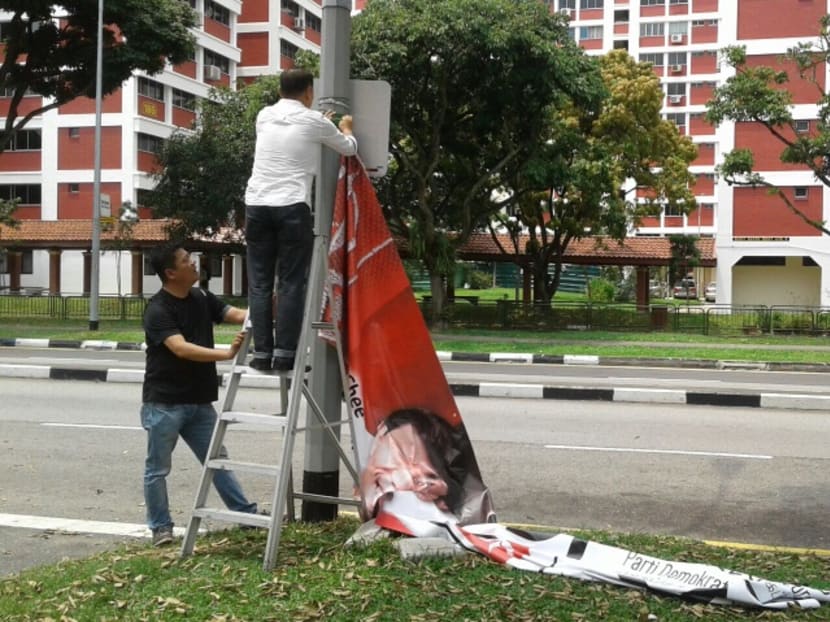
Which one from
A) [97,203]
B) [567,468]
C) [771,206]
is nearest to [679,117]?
[771,206]

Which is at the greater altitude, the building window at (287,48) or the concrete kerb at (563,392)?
the building window at (287,48)

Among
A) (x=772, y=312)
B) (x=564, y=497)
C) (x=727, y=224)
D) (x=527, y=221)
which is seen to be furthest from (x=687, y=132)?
(x=564, y=497)

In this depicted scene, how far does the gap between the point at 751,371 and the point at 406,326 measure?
1531cm

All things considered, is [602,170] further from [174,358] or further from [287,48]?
[287,48]

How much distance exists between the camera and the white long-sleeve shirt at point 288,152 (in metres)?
4.52

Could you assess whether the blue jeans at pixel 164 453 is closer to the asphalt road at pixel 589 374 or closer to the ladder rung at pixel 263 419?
the ladder rung at pixel 263 419

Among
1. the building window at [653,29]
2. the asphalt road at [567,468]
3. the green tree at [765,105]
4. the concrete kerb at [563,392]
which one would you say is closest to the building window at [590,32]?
the building window at [653,29]

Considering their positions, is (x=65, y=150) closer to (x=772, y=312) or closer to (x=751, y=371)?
(x=772, y=312)

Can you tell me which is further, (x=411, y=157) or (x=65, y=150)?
(x=65, y=150)

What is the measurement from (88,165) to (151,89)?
15.6ft

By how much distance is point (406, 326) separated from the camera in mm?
4953

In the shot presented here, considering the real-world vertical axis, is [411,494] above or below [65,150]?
below

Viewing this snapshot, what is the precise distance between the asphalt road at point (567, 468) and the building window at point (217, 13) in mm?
41108

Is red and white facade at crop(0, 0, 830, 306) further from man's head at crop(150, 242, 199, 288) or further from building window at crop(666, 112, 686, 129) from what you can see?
man's head at crop(150, 242, 199, 288)
